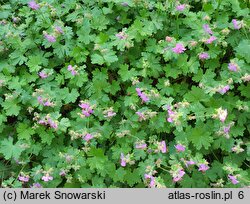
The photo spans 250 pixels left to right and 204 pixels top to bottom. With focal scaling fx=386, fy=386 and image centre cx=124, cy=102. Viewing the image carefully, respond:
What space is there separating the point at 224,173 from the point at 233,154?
178 mm

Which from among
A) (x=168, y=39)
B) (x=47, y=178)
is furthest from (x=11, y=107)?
(x=168, y=39)

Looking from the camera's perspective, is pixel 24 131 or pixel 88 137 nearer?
pixel 88 137

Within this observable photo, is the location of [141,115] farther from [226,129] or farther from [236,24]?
[236,24]

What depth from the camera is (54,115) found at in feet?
10.8

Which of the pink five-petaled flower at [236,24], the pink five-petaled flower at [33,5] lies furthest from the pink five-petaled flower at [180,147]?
the pink five-petaled flower at [33,5]

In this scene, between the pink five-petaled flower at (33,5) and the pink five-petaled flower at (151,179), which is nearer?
the pink five-petaled flower at (151,179)

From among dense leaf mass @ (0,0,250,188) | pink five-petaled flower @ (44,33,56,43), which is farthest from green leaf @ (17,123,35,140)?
pink five-petaled flower @ (44,33,56,43)

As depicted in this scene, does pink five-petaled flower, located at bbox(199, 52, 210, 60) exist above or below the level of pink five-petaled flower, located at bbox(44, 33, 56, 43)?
above

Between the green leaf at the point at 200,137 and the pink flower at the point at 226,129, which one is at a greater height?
the pink flower at the point at 226,129

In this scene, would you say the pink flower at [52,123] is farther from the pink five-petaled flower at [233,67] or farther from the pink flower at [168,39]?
the pink five-petaled flower at [233,67]

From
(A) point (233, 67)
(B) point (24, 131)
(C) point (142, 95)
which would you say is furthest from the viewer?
(B) point (24, 131)

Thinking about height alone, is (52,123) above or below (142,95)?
below

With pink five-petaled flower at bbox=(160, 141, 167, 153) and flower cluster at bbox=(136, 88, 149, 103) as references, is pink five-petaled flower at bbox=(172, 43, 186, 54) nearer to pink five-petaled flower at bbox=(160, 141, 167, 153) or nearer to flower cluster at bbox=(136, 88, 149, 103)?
flower cluster at bbox=(136, 88, 149, 103)

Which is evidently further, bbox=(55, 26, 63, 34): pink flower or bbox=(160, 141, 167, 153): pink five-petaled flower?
bbox=(55, 26, 63, 34): pink flower
